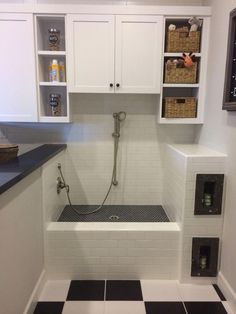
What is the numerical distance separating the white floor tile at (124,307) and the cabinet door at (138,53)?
1.61 meters

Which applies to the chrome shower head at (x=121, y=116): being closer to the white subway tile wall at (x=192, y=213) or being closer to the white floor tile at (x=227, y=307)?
the white subway tile wall at (x=192, y=213)

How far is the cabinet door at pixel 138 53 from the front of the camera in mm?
2059

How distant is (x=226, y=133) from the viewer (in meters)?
1.76

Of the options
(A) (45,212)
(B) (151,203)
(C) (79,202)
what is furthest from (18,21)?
(B) (151,203)

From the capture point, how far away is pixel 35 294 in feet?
5.24

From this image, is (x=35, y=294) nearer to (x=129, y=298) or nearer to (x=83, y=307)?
(x=83, y=307)

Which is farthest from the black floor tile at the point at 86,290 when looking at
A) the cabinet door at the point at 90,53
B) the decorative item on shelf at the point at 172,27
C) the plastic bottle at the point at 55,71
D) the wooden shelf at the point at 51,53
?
the decorative item on shelf at the point at 172,27

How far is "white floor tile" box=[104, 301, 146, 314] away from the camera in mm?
1563

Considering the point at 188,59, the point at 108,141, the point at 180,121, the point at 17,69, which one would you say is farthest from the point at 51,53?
the point at 180,121

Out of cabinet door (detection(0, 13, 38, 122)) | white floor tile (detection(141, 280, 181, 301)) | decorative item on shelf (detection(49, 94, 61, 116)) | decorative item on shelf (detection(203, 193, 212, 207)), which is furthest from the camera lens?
decorative item on shelf (detection(49, 94, 61, 116))

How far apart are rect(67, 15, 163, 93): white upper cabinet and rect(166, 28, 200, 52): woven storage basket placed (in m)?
0.09

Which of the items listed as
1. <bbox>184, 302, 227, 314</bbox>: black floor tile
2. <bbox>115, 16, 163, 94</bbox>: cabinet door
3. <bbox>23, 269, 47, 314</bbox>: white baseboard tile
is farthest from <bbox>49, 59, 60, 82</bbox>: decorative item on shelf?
<bbox>184, 302, 227, 314</bbox>: black floor tile

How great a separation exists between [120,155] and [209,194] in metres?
0.99

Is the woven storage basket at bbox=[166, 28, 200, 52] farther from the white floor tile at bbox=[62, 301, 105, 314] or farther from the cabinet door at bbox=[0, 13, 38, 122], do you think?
the white floor tile at bbox=[62, 301, 105, 314]
